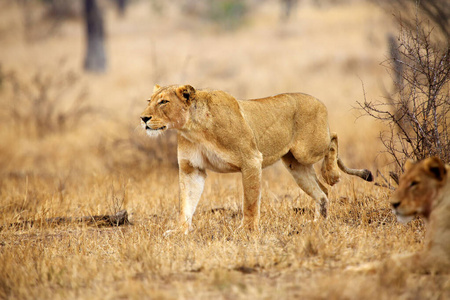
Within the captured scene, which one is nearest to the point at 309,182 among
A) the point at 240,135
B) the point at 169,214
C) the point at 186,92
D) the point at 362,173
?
the point at 362,173

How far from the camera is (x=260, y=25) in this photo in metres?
37.8

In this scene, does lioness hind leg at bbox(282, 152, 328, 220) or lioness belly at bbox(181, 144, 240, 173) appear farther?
lioness hind leg at bbox(282, 152, 328, 220)

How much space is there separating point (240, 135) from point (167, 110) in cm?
A: 77

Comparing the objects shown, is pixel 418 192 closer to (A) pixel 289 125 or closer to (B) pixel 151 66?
(A) pixel 289 125

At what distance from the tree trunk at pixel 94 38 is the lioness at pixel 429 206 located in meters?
22.6

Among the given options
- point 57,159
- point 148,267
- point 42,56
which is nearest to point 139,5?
point 42,56

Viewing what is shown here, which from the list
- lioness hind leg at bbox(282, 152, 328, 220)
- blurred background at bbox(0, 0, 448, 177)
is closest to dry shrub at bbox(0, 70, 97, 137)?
blurred background at bbox(0, 0, 448, 177)

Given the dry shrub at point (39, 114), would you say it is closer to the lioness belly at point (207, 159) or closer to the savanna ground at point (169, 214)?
the savanna ground at point (169, 214)

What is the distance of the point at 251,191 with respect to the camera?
5625 millimetres

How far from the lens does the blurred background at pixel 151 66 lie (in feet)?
41.5

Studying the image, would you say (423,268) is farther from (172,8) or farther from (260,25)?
(172,8)

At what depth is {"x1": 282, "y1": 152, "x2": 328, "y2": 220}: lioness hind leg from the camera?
21.0 feet

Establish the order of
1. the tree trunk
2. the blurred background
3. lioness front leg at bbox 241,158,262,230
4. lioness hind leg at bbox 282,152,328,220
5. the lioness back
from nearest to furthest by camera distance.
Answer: lioness front leg at bbox 241,158,262,230, the lioness back, lioness hind leg at bbox 282,152,328,220, the blurred background, the tree trunk

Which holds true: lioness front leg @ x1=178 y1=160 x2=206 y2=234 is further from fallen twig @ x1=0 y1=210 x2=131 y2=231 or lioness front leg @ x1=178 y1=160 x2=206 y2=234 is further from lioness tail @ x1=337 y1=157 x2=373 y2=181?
lioness tail @ x1=337 y1=157 x2=373 y2=181
